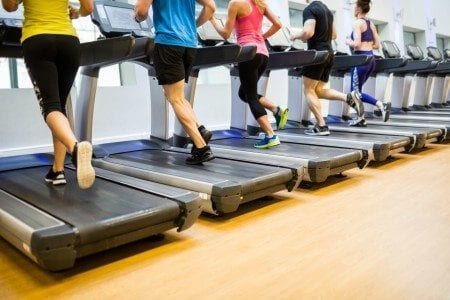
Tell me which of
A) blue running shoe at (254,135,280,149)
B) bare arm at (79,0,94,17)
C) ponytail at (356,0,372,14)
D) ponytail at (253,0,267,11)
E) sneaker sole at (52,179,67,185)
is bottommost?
sneaker sole at (52,179,67,185)

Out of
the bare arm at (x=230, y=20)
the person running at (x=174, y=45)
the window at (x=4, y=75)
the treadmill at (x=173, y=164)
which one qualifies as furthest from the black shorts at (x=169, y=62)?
the window at (x=4, y=75)

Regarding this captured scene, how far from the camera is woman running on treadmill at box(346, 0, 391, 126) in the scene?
524cm

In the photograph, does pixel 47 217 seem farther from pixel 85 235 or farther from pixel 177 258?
pixel 177 258

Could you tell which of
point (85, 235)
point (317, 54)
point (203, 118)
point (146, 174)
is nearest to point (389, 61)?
point (317, 54)

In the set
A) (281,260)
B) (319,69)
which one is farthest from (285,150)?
(281,260)

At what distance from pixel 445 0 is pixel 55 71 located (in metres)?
12.7

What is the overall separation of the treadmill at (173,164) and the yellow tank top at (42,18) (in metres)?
0.83

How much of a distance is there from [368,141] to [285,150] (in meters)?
0.91

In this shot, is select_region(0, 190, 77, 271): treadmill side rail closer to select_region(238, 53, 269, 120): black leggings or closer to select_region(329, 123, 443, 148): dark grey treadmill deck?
select_region(238, 53, 269, 120): black leggings

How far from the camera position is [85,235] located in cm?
170

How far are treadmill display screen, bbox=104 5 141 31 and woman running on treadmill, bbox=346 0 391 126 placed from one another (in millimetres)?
3086

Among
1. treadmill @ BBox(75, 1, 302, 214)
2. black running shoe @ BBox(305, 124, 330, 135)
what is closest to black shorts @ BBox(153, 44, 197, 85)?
treadmill @ BBox(75, 1, 302, 214)

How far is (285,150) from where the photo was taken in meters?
3.60

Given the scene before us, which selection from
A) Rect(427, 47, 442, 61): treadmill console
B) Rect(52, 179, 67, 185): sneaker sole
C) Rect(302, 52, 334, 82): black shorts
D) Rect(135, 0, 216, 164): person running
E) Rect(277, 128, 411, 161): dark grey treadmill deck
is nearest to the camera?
Rect(52, 179, 67, 185): sneaker sole
